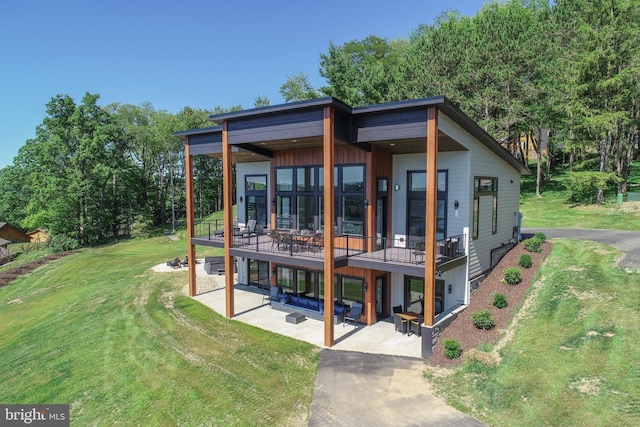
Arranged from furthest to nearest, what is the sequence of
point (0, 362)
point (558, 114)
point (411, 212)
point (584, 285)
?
point (558, 114) < point (411, 212) < point (0, 362) < point (584, 285)

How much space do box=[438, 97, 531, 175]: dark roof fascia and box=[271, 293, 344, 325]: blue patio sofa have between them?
8.07 m

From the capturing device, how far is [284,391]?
9.27 m

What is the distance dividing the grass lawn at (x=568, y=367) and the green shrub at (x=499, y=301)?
0.86 metres

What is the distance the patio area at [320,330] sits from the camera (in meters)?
11.7

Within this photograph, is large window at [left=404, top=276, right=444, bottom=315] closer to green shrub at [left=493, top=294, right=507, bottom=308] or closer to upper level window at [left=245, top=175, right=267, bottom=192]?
green shrub at [left=493, top=294, right=507, bottom=308]

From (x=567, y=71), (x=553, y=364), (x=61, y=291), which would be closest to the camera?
(x=553, y=364)

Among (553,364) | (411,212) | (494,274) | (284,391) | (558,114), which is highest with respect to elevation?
(558,114)

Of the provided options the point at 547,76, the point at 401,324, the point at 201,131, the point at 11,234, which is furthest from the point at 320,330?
the point at 11,234

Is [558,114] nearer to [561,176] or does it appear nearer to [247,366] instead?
[561,176]

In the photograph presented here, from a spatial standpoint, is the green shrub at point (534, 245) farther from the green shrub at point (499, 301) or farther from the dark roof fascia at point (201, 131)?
the dark roof fascia at point (201, 131)

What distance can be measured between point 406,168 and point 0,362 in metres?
17.1

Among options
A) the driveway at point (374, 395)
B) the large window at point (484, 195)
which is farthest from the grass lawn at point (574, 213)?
the driveway at point (374, 395)

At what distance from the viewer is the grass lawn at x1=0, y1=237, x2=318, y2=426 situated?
28.9 ft

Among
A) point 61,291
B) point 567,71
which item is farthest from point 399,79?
point 61,291
